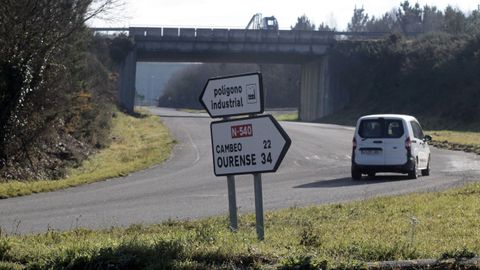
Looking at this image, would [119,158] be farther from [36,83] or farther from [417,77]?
[417,77]

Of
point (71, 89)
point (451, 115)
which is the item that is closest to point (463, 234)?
point (71, 89)

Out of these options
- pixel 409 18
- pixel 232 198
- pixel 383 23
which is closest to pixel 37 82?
pixel 232 198

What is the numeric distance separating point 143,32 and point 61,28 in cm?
4876

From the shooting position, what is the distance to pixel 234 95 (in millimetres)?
9359

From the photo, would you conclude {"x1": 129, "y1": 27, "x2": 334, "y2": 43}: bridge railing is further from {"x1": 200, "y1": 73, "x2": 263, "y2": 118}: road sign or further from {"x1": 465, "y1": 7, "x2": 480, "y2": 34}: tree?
{"x1": 200, "y1": 73, "x2": 263, "y2": 118}: road sign

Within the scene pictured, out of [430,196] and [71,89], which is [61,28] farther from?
[430,196]

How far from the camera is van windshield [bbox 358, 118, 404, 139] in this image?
23.7 metres

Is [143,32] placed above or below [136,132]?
above

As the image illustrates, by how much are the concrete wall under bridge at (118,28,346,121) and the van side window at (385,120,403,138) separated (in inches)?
2081

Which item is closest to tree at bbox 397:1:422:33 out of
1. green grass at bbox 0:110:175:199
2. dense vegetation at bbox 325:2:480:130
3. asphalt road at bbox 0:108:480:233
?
dense vegetation at bbox 325:2:480:130

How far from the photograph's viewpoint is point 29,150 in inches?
1065

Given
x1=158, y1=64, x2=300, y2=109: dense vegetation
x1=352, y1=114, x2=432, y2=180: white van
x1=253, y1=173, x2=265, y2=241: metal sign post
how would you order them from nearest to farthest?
x1=253, y1=173, x2=265, y2=241: metal sign post < x1=352, y1=114, x2=432, y2=180: white van < x1=158, y1=64, x2=300, y2=109: dense vegetation

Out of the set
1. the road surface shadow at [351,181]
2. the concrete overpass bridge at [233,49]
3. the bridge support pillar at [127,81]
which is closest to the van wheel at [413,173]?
the road surface shadow at [351,181]

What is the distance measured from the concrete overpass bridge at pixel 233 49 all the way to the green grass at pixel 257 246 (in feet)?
210
